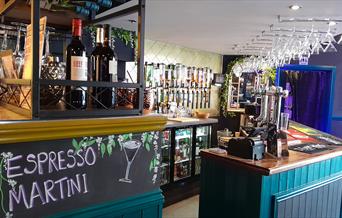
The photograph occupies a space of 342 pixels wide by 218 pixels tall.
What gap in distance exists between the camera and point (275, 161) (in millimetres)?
2518

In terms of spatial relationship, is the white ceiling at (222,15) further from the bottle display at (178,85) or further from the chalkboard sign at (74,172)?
the chalkboard sign at (74,172)

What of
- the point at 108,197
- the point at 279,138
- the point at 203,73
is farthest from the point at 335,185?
the point at 203,73

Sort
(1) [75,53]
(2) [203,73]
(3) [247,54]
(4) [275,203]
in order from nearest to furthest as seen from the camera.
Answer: (1) [75,53]
(4) [275,203]
(2) [203,73]
(3) [247,54]

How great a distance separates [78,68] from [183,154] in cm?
394

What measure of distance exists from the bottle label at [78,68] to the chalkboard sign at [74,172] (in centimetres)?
28

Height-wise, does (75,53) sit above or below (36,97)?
above

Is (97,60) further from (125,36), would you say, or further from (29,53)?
(125,36)

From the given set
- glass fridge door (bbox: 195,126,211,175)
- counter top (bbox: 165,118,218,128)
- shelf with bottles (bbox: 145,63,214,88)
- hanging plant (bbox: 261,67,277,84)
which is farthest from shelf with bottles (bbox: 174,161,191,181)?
hanging plant (bbox: 261,67,277,84)

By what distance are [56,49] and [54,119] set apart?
1.66 meters

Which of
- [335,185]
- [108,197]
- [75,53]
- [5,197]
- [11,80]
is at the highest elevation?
[75,53]

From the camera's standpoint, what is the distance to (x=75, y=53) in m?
1.45

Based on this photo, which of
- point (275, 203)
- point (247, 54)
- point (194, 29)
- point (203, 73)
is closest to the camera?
point (275, 203)

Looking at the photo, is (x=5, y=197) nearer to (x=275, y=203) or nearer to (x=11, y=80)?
(x=11, y=80)

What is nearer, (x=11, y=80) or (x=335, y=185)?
(x=11, y=80)
